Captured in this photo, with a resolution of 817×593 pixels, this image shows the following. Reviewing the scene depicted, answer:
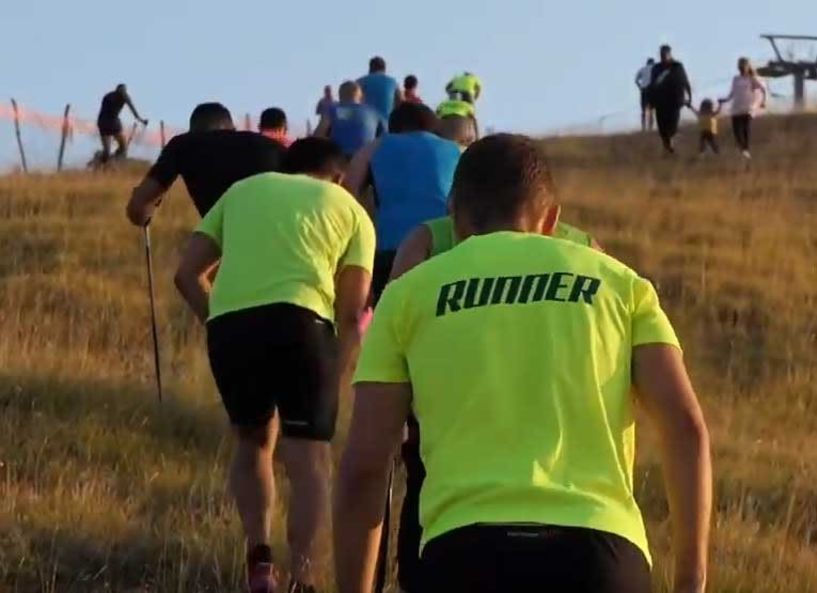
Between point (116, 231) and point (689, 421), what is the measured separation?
12.9m

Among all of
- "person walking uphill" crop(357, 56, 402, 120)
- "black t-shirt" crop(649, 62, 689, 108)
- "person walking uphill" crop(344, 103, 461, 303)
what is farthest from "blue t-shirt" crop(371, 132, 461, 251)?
"black t-shirt" crop(649, 62, 689, 108)

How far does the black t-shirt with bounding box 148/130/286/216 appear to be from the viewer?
7273 millimetres

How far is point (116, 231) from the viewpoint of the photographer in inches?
629

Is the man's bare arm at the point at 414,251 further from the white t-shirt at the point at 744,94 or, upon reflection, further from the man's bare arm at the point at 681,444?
the white t-shirt at the point at 744,94

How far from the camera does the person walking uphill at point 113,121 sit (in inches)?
936

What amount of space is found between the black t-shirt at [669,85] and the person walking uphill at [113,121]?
7.02m

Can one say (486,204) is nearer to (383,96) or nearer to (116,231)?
(383,96)

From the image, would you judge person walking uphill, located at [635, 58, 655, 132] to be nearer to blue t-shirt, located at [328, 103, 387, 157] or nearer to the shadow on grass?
blue t-shirt, located at [328, 103, 387, 157]

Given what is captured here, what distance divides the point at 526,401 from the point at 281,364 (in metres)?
2.78

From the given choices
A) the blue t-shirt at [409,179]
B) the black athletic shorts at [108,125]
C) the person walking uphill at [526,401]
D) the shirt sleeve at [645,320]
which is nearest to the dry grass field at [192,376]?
the blue t-shirt at [409,179]

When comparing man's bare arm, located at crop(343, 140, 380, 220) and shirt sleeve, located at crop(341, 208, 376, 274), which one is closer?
shirt sleeve, located at crop(341, 208, 376, 274)

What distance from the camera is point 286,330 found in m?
5.96

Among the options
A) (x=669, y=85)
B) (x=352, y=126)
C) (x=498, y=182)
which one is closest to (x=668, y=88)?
(x=669, y=85)

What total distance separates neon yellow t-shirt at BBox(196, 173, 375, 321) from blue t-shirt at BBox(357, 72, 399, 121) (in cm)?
865
